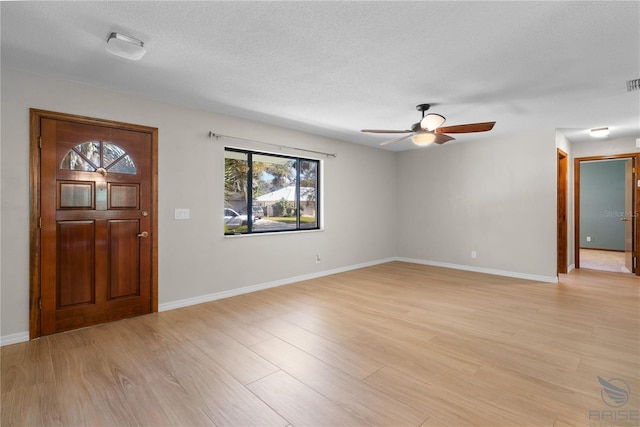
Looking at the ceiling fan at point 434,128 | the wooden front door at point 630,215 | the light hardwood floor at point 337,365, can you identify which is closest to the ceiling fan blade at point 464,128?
the ceiling fan at point 434,128

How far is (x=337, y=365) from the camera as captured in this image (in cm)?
246

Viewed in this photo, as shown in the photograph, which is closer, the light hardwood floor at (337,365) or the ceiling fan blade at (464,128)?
the light hardwood floor at (337,365)

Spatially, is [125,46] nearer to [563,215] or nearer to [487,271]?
[487,271]

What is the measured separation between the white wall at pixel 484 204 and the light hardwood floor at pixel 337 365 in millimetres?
1371

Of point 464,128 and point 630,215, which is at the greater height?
point 464,128

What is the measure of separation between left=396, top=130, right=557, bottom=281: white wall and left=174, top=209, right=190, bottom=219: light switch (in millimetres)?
4764

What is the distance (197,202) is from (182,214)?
0.25 m

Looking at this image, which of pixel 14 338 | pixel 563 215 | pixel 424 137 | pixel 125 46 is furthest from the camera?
pixel 563 215

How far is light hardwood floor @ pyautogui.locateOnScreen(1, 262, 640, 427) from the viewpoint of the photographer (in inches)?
74.9

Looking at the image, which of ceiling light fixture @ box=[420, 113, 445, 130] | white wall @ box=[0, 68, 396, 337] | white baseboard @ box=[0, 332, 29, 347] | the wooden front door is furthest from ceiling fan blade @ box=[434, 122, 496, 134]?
white baseboard @ box=[0, 332, 29, 347]

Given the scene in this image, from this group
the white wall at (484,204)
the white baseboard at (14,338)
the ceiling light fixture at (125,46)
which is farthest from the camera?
the white wall at (484,204)

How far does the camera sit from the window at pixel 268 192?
178 inches

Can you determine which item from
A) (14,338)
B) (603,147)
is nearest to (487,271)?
(603,147)

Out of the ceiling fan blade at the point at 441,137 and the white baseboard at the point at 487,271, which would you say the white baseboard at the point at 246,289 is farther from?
the ceiling fan blade at the point at 441,137
